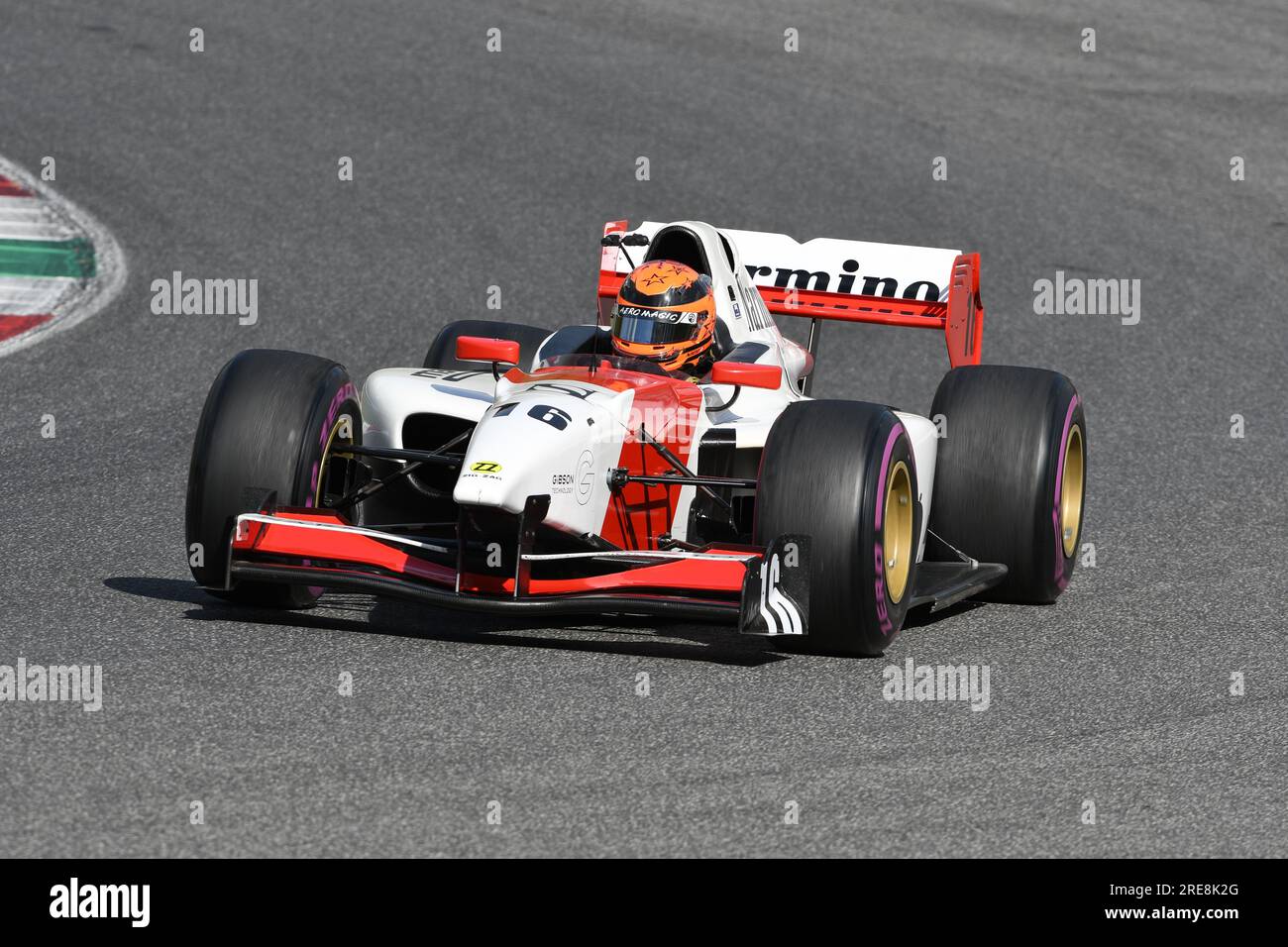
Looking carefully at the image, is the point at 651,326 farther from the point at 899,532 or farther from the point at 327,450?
the point at 327,450

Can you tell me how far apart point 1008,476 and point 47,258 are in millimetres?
8234

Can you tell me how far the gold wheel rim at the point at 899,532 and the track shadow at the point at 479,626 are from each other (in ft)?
1.85

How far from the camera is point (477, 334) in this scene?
31.8 ft

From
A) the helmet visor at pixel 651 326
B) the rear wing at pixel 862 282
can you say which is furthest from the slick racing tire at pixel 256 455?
the rear wing at pixel 862 282

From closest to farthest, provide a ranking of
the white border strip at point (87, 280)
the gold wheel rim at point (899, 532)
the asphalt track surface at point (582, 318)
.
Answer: the asphalt track surface at point (582, 318), the gold wheel rim at point (899, 532), the white border strip at point (87, 280)

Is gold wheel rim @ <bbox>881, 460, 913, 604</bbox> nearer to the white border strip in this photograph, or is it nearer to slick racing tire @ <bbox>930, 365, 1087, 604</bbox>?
slick racing tire @ <bbox>930, 365, 1087, 604</bbox>

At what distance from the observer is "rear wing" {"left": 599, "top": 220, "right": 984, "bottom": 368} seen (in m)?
10.1

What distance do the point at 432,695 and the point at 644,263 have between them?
273cm

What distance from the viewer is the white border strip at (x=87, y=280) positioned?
504 inches

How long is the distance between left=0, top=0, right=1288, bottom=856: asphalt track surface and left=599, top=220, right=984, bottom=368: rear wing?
146cm

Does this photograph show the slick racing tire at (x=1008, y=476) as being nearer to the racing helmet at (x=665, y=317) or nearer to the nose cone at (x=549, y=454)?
the racing helmet at (x=665, y=317)

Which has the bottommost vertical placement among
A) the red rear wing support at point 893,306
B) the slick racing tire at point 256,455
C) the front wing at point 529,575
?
the front wing at point 529,575

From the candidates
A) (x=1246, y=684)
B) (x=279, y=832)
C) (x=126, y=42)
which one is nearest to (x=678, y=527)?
(x=1246, y=684)

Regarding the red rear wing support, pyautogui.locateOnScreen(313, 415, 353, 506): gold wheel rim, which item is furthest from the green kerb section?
pyautogui.locateOnScreen(313, 415, 353, 506): gold wheel rim
